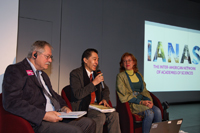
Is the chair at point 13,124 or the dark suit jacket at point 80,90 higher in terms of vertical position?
the dark suit jacket at point 80,90

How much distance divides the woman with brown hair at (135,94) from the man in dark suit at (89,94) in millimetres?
312

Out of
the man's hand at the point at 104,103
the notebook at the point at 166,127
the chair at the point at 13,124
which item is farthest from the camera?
the man's hand at the point at 104,103

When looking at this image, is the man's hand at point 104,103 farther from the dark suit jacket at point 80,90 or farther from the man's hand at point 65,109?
the man's hand at point 65,109

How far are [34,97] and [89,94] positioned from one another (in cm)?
81

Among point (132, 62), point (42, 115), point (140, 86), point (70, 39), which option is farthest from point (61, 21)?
point (42, 115)

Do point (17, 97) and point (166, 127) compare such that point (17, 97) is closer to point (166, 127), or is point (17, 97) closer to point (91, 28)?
point (166, 127)

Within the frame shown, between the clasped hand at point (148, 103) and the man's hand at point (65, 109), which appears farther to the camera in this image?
the clasped hand at point (148, 103)

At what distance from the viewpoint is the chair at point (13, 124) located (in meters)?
1.37

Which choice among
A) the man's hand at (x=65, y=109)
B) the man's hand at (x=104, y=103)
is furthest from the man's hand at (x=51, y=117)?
the man's hand at (x=104, y=103)

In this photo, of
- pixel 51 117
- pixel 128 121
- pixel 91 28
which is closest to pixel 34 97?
pixel 51 117

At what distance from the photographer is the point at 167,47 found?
19.1 feet

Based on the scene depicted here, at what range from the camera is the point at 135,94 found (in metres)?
2.69

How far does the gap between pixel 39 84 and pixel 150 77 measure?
174 inches

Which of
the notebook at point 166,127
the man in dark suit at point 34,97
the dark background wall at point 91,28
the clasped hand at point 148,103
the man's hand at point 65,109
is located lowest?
the notebook at point 166,127
